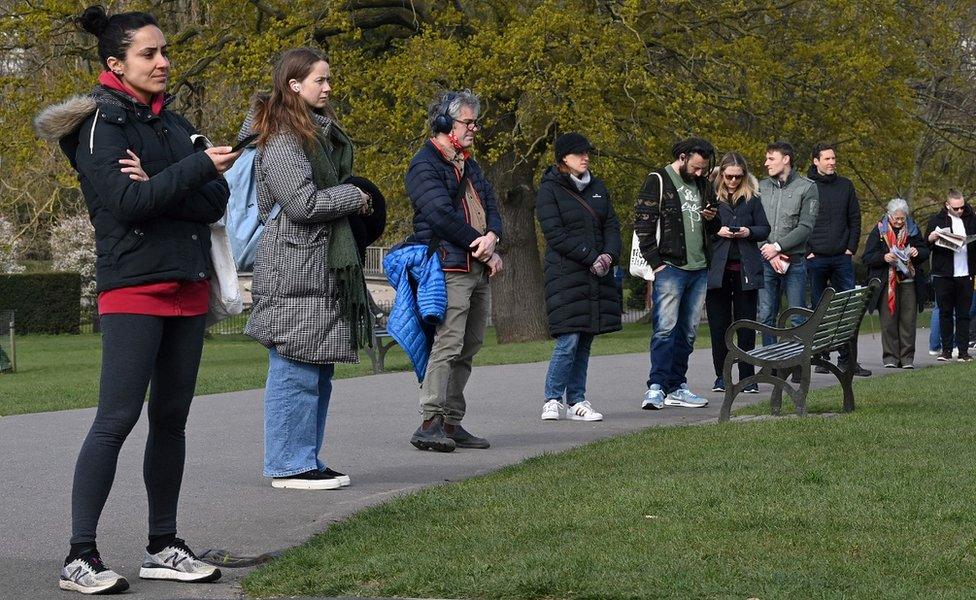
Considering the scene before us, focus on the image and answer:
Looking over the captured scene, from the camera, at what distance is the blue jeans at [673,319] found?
38.5ft

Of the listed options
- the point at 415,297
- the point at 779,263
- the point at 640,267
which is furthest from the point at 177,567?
the point at 779,263

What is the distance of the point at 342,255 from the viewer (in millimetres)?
7332

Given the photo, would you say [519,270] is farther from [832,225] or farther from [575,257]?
[575,257]

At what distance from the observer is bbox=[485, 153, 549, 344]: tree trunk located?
85.5 ft

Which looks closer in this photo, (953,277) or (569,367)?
(569,367)

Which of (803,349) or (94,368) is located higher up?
(803,349)

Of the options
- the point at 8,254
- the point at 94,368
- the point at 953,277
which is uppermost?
the point at 8,254

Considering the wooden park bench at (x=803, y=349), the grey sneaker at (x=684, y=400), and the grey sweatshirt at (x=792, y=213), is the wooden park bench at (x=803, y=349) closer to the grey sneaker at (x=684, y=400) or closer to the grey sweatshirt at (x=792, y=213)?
the grey sneaker at (x=684, y=400)

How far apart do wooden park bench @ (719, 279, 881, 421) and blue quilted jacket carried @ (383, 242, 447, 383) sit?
216cm

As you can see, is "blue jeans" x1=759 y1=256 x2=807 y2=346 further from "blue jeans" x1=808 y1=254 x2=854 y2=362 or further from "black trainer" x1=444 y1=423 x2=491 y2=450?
"black trainer" x1=444 y1=423 x2=491 y2=450

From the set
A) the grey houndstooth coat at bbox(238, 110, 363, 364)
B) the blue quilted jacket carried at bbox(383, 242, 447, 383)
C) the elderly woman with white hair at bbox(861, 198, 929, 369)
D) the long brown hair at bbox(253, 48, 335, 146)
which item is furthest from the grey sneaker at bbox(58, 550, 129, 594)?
the elderly woman with white hair at bbox(861, 198, 929, 369)

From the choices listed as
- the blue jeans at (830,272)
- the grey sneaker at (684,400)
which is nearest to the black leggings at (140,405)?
the grey sneaker at (684,400)

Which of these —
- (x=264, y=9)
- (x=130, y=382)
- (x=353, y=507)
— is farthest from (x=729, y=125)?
(x=130, y=382)

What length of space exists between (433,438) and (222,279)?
3619 millimetres
